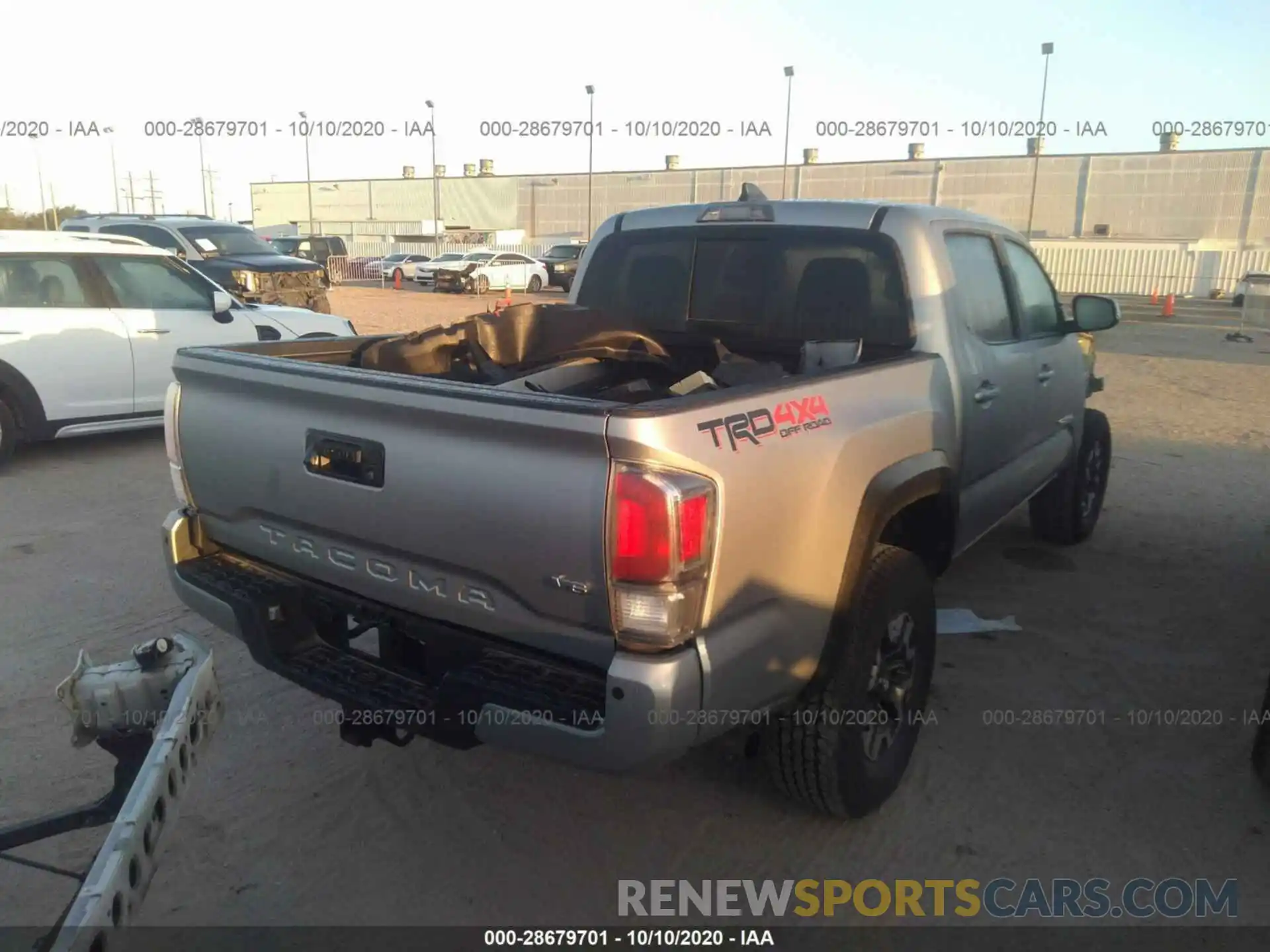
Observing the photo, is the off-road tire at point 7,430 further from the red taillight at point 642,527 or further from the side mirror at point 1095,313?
the side mirror at point 1095,313

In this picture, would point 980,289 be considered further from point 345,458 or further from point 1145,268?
point 1145,268

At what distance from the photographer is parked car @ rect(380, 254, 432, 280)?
132 feet

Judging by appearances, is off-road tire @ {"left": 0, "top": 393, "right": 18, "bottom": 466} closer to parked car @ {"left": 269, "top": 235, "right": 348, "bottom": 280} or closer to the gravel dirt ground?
the gravel dirt ground

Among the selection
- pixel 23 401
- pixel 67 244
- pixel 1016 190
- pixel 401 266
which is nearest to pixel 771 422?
pixel 23 401

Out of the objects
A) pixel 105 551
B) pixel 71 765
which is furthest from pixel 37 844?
pixel 105 551

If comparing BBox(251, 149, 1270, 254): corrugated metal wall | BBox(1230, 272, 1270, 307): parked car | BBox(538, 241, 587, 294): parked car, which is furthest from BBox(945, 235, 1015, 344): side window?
BBox(251, 149, 1270, 254): corrugated metal wall

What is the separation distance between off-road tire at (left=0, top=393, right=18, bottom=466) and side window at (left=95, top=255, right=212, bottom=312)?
47.6 inches

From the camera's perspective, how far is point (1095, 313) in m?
4.99

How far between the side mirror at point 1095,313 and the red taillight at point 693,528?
3.56m

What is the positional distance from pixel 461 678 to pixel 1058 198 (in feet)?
190

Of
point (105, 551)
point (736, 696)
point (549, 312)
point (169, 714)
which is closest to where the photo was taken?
point (169, 714)

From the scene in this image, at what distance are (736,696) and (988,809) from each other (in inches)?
53.7

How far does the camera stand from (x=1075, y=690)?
408 centimetres

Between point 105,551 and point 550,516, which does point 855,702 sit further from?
point 105,551
